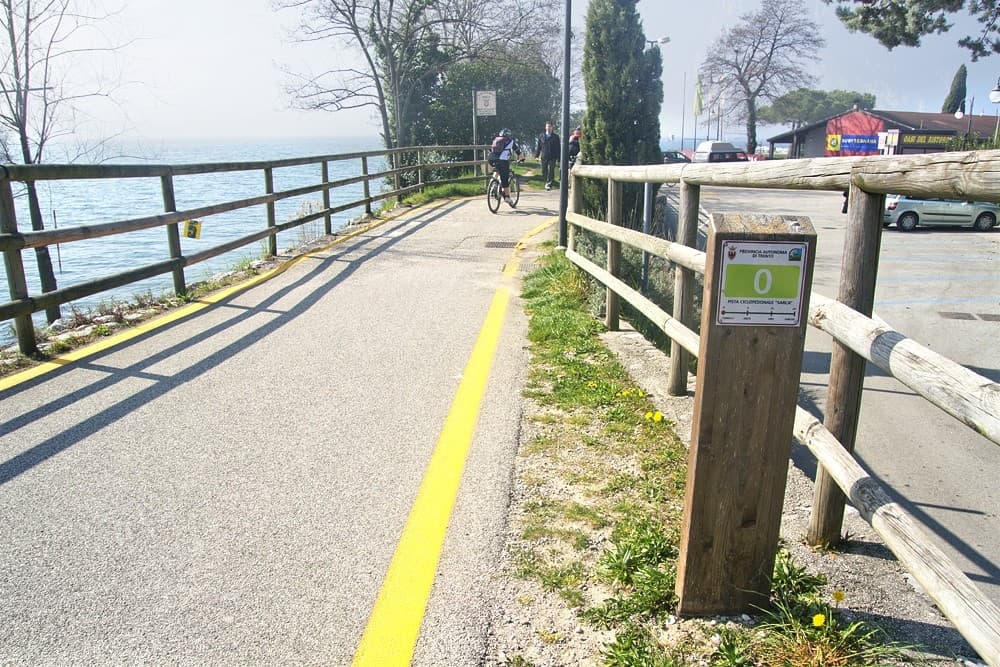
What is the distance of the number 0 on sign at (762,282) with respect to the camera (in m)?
2.51

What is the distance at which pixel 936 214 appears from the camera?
24.3 m

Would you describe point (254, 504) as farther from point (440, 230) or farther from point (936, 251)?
point (936, 251)

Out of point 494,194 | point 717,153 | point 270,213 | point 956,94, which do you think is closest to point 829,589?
point 270,213

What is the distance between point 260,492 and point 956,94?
92.5 m

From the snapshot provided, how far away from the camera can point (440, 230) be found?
47.0 ft

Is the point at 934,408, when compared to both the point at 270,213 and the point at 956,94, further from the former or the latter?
the point at 956,94

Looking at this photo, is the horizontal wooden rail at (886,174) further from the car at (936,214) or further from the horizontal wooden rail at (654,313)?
the car at (936,214)

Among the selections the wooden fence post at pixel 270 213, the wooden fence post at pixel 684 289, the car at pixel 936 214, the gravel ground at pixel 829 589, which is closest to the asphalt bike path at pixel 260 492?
the gravel ground at pixel 829 589

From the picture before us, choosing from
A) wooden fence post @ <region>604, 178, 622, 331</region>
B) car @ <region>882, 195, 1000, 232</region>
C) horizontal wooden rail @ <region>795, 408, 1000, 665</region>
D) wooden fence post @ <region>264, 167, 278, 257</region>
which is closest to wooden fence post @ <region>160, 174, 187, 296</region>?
wooden fence post @ <region>264, 167, 278, 257</region>

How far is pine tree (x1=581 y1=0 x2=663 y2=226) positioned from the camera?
12617 millimetres

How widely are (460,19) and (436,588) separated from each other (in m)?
25.1

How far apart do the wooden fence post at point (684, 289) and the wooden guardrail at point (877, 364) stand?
16.1 inches

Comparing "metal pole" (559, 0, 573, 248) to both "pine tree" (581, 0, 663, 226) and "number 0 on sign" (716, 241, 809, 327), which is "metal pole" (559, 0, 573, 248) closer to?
"pine tree" (581, 0, 663, 226)

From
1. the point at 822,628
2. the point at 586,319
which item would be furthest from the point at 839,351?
the point at 586,319
